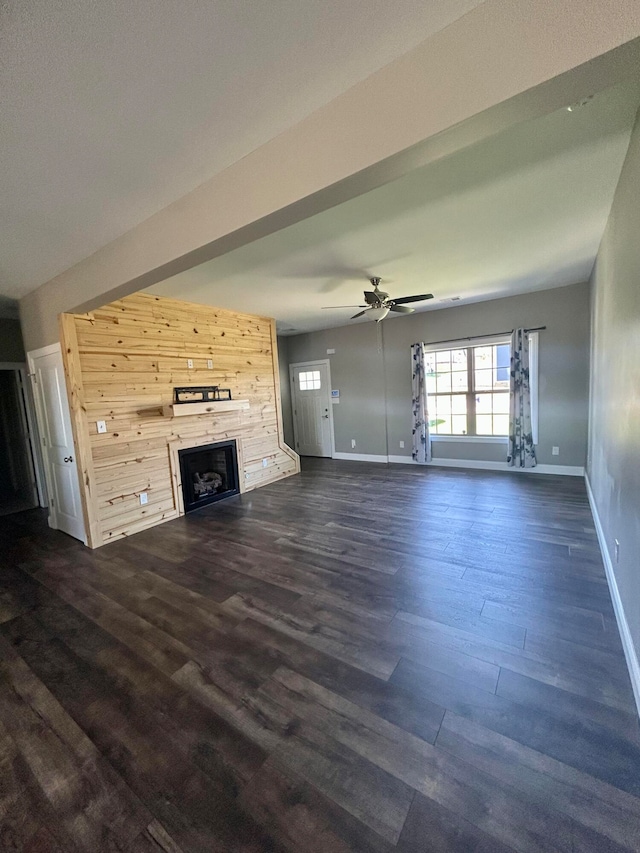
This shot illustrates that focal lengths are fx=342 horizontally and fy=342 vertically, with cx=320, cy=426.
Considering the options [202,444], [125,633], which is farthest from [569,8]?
[202,444]

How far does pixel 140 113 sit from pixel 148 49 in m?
0.31

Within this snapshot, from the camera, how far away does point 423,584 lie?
98.6 inches

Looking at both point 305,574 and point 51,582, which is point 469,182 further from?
point 51,582

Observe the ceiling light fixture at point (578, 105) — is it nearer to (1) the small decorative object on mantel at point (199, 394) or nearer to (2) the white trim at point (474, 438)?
(1) the small decorative object on mantel at point (199, 394)

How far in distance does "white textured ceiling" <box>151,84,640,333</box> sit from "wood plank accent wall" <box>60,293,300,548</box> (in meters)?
0.42

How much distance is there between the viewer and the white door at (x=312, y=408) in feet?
23.9

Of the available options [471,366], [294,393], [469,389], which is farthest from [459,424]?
[294,393]

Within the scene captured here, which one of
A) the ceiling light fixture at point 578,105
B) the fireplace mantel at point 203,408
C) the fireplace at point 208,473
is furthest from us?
the fireplace at point 208,473

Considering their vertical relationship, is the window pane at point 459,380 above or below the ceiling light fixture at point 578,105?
below

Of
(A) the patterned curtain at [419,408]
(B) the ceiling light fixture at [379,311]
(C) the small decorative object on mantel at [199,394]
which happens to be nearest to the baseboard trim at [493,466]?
(A) the patterned curtain at [419,408]

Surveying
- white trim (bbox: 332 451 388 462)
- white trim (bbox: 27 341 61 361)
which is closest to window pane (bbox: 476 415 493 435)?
white trim (bbox: 332 451 388 462)

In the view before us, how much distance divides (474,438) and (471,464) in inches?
17.5

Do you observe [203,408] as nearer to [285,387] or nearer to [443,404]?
[285,387]

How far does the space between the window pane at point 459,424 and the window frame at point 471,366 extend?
0.27 ft
